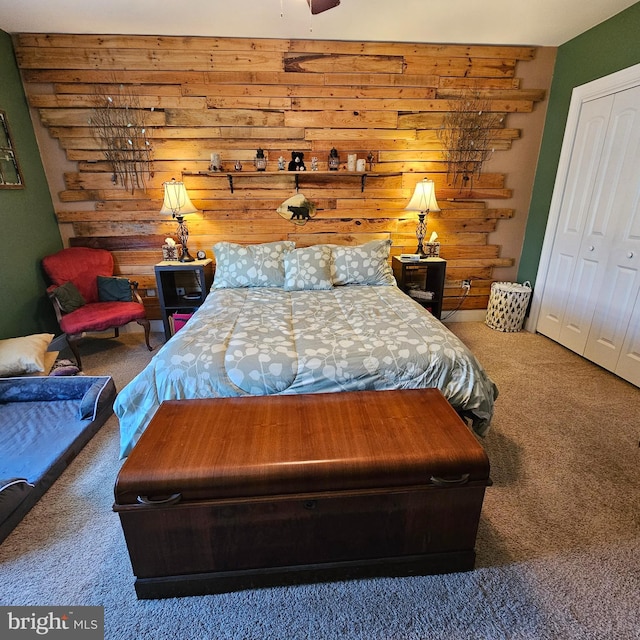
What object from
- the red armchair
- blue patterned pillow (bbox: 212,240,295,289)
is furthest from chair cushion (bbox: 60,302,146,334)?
blue patterned pillow (bbox: 212,240,295,289)

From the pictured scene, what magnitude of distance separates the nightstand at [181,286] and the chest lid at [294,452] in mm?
2001

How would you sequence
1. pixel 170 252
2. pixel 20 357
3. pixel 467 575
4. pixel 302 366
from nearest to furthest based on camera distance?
pixel 467 575, pixel 302 366, pixel 20 357, pixel 170 252

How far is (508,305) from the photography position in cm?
359

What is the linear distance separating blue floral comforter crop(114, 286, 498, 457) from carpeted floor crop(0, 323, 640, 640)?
1.12ft

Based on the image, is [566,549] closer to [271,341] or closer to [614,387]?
[271,341]

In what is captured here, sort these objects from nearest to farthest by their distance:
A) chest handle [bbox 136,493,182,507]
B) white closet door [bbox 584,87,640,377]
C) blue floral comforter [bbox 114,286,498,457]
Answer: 1. chest handle [bbox 136,493,182,507]
2. blue floral comforter [bbox 114,286,498,457]
3. white closet door [bbox 584,87,640,377]

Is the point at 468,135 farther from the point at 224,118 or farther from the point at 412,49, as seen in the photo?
the point at 224,118

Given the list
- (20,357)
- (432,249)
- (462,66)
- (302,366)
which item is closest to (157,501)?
(302,366)

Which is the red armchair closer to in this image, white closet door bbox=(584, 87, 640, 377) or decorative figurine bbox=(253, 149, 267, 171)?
decorative figurine bbox=(253, 149, 267, 171)

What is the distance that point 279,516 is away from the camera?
47.6 inches

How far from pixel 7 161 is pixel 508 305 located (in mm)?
4661

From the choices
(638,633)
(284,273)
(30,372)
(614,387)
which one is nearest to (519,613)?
(638,633)

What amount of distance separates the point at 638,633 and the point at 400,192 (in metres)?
3.37

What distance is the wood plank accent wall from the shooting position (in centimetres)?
309
